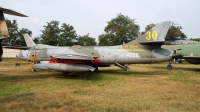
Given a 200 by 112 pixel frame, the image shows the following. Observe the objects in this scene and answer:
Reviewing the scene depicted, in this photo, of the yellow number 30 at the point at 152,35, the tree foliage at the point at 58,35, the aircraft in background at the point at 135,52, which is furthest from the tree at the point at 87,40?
the yellow number 30 at the point at 152,35

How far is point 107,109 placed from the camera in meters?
4.30

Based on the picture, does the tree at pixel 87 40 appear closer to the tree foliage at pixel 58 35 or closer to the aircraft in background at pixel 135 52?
the tree foliage at pixel 58 35

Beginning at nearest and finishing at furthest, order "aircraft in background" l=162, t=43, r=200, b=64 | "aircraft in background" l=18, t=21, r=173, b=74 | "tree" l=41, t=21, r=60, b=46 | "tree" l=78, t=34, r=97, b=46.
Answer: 1. "aircraft in background" l=18, t=21, r=173, b=74
2. "aircraft in background" l=162, t=43, r=200, b=64
3. "tree" l=41, t=21, r=60, b=46
4. "tree" l=78, t=34, r=97, b=46

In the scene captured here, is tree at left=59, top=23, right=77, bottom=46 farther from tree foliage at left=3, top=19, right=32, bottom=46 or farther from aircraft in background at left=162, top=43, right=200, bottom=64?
aircraft in background at left=162, top=43, right=200, bottom=64

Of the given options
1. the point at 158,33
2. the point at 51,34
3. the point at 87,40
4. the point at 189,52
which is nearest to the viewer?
the point at 158,33

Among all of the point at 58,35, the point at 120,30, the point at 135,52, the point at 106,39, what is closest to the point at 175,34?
the point at 120,30

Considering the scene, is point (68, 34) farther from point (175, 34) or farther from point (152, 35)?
point (152, 35)

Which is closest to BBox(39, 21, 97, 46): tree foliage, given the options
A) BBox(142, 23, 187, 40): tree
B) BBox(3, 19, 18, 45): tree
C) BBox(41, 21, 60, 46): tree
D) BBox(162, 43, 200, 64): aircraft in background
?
BBox(41, 21, 60, 46): tree

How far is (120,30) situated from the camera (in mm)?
44438

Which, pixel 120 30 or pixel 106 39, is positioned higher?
pixel 120 30

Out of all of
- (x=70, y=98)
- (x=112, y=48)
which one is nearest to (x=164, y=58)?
(x=112, y=48)

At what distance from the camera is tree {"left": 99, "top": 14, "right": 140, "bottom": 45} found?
43.7m

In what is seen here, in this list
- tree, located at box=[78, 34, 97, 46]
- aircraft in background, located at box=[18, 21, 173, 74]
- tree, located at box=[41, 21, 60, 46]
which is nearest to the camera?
aircraft in background, located at box=[18, 21, 173, 74]

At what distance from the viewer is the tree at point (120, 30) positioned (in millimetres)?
43688
